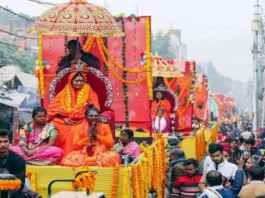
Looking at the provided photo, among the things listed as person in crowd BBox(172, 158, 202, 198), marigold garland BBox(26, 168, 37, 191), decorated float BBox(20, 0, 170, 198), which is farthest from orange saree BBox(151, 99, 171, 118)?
marigold garland BBox(26, 168, 37, 191)

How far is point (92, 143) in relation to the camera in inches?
442

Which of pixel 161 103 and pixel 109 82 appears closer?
pixel 109 82

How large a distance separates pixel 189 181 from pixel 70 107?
210 centimetres

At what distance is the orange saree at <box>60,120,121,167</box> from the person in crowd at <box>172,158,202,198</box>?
1.04m

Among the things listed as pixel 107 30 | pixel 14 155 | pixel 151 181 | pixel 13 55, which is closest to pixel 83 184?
pixel 14 155

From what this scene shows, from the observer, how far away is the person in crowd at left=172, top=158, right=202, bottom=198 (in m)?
11.2

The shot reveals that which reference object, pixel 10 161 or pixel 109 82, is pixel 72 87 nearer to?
pixel 109 82

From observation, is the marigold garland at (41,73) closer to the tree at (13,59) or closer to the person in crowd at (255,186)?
the person in crowd at (255,186)

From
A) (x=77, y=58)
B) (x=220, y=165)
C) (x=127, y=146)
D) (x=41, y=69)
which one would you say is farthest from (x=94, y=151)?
(x=41, y=69)

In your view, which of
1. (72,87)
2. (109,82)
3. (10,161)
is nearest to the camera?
(10,161)

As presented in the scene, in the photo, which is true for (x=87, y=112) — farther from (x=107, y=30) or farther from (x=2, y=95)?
(x=2, y=95)

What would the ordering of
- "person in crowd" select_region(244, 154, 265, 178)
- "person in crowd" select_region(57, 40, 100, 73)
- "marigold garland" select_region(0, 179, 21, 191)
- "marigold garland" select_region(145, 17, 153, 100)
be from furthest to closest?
"marigold garland" select_region(145, 17, 153, 100) < "person in crowd" select_region(57, 40, 100, 73) < "person in crowd" select_region(244, 154, 265, 178) < "marigold garland" select_region(0, 179, 21, 191)

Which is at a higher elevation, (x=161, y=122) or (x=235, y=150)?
(x=161, y=122)

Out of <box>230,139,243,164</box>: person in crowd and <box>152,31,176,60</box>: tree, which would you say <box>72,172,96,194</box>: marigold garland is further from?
<box>152,31,176,60</box>: tree
